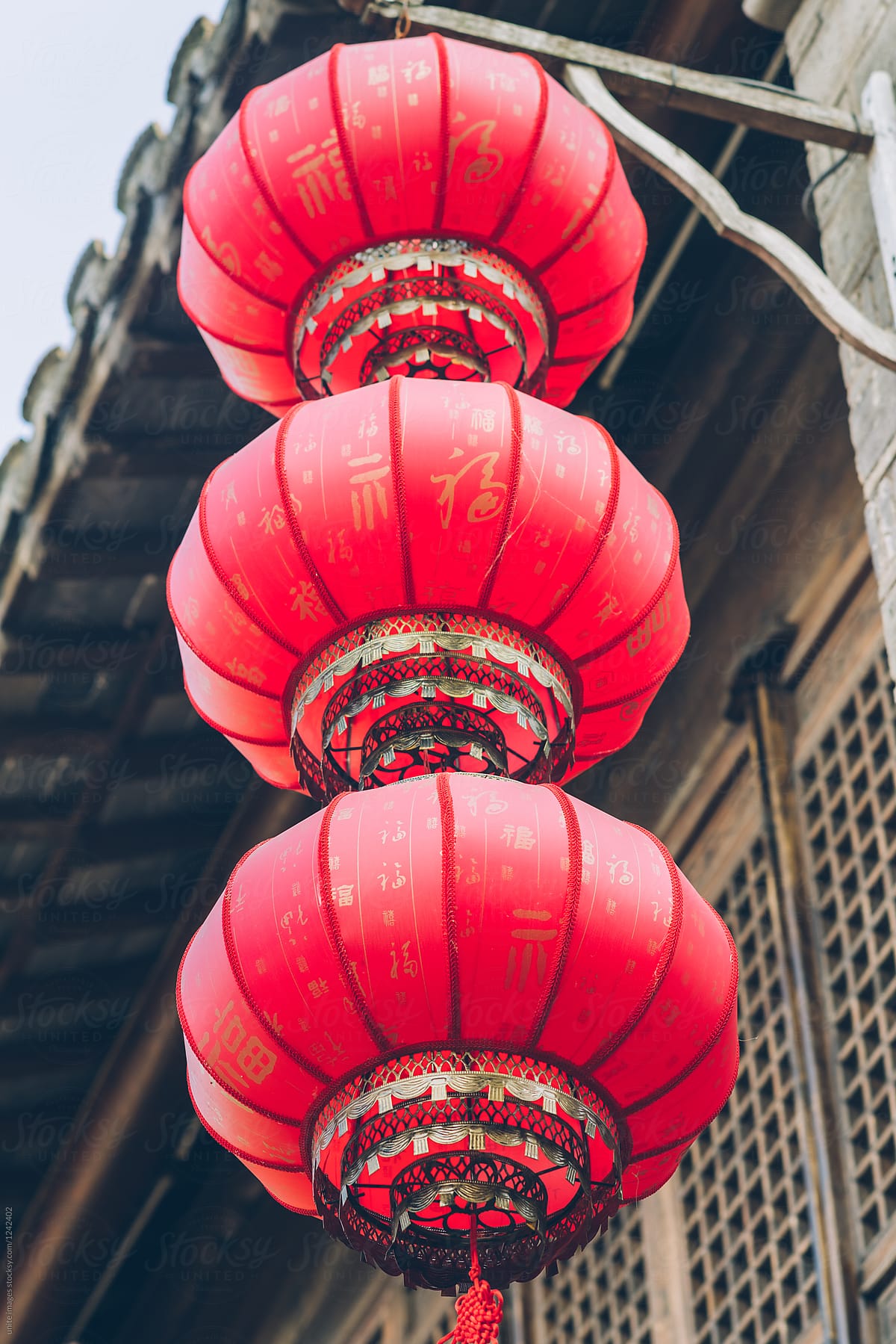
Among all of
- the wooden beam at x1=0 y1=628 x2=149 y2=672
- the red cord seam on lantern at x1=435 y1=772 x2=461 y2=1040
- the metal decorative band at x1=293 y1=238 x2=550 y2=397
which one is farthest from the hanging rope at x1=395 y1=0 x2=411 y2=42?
the red cord seam on lantern at x1=435 y1=772 x2=461 y2=1040

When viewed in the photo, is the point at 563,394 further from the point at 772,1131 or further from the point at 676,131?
the point at 772,1131

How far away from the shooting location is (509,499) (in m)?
4.21

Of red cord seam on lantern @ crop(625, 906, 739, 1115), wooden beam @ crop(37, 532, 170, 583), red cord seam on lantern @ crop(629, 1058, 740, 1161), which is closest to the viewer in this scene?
red cord seam on lantern @ crop(625, 906, 739, 1115)

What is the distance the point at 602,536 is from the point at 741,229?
1206mm

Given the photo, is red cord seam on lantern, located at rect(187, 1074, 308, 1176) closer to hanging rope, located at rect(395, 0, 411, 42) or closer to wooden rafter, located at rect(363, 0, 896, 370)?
wooden rafter, located at rect(363, 0, 896, 370)

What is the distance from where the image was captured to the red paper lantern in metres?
3.78

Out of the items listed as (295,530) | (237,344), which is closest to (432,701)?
(295,530)

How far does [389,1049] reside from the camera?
3.89 meters

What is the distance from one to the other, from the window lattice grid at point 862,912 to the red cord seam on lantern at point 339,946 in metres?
2.12

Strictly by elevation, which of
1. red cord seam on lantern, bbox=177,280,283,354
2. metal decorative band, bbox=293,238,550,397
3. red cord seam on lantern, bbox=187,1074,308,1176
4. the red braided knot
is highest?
metal decorative band, bbox=293,238,550,397

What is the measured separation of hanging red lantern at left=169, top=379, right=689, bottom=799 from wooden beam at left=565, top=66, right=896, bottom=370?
70 cm

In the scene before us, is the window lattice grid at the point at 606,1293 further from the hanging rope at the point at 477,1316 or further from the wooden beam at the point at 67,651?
the hanging rope at the point at 477,1316

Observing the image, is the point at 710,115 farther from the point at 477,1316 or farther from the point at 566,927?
the point at 477,1316

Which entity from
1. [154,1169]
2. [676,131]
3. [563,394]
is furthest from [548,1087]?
[154,1169]
